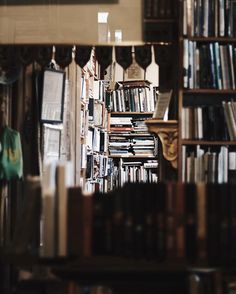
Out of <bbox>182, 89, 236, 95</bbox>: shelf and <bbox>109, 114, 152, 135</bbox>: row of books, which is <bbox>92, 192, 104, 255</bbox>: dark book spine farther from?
<bbox>109, 114, 152, 135</bbox>: row of books

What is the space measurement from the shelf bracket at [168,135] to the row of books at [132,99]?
3719mm

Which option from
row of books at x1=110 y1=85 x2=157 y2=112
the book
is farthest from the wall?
row of books at x1=110 y1=85 x2=157 y2=112

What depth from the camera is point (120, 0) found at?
3.89 m

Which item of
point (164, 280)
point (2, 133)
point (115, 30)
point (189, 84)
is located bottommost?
point (164, 280)

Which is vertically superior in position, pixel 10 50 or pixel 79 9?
pixel 79 9

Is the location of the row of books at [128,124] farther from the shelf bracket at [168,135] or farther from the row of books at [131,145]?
the shelf bracket at [168,135]

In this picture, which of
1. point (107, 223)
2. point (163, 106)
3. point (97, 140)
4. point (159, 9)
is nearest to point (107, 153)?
point (97, 140)

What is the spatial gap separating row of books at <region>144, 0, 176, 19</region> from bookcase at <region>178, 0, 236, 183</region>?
83mm

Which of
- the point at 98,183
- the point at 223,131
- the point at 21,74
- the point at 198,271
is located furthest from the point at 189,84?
the point at 98,183

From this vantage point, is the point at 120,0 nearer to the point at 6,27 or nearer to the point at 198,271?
the point at 6,27

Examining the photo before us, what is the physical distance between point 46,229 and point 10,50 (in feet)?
5.91

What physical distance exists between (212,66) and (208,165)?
642 mm

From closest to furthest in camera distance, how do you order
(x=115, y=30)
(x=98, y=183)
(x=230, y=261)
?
(x=230, y=261) → (x=115, y=30) → (x=98, y=183)

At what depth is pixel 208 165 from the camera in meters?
4.07
